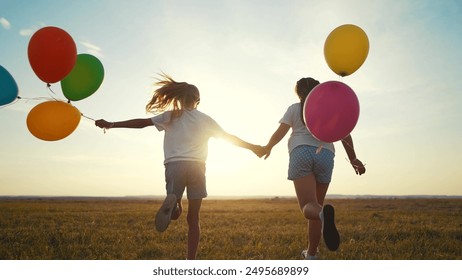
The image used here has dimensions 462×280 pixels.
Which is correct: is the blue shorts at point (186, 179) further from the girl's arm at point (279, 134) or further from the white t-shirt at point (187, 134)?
the girl's arm at point (279, 134)

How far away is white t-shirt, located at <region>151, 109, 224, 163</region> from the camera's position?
184 inches

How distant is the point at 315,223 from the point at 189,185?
5.12ft

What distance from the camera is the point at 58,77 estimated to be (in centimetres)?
568

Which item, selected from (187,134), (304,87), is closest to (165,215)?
(187,134)

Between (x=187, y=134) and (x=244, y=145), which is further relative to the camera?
(x=244, y=145)

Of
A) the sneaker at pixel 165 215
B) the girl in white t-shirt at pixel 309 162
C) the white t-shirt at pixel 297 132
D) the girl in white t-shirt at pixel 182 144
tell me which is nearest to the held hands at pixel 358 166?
the girl in white t-shirt at pixel 309 162

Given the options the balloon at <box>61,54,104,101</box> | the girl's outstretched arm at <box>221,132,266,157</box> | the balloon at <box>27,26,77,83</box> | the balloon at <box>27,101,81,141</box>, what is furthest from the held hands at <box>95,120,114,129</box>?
the girl's outstretched arm at <box>221,132,266,157</box>

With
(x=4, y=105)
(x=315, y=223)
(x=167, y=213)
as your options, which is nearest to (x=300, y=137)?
(x=315, y=223)

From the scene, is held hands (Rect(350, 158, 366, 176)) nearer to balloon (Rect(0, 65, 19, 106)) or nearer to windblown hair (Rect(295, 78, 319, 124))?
windblown hair (Rect(295, 78, 319, 124))

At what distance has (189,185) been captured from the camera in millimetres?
4668

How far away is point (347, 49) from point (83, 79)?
356cm

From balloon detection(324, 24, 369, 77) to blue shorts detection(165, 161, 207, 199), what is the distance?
81.0 inches

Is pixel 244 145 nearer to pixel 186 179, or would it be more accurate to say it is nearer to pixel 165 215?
pixel 186 179
